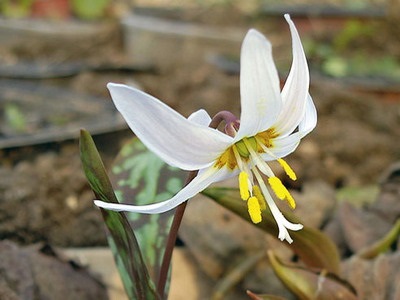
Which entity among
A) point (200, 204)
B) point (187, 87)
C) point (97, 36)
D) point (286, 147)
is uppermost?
point (286, 147)

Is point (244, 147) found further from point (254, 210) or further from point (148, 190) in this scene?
point (148, 190)

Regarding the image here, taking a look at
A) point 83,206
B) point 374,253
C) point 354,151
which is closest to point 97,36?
point 354,151

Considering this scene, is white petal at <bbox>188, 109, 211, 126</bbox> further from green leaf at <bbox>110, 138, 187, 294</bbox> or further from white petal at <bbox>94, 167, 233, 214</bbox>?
green leaf at <bbox>110, 138, 187, 294</bbox>

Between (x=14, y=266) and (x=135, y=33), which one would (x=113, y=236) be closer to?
(x=14, y=266)

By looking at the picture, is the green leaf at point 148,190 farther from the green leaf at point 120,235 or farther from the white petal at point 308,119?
the white petal at point 308,119

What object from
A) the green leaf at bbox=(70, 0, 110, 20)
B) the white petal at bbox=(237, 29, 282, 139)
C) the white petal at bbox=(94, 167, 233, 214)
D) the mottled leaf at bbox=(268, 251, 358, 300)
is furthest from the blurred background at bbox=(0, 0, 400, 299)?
the white petal at bbox=(237, 29, 282, 139)
